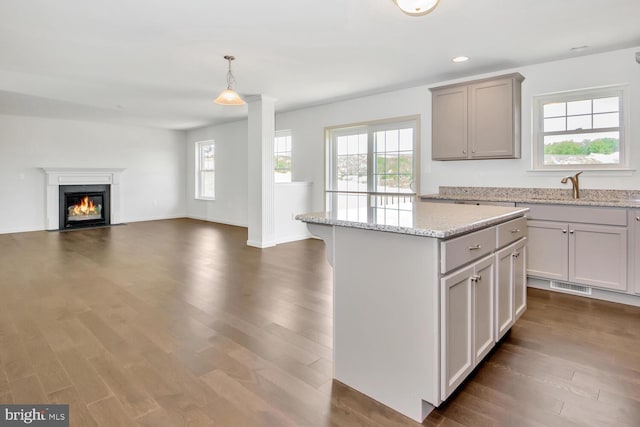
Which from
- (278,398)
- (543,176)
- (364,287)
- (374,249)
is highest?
(543,176)

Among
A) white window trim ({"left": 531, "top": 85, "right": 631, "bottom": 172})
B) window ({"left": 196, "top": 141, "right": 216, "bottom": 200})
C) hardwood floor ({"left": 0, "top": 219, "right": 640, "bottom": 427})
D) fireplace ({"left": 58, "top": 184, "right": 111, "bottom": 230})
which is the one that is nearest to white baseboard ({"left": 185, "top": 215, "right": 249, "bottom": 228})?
window ({"left": 196, "top": 141, "right": 216, "bottom": 200})

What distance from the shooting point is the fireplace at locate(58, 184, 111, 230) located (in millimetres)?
8109

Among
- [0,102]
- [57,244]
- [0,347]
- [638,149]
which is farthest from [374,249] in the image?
[0,102]

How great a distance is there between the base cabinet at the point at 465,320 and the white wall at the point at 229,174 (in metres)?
6.75

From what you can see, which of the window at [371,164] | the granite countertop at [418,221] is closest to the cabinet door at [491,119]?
the window at [371,164]

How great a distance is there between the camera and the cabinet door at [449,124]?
445 cm

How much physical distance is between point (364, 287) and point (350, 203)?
4444 mm

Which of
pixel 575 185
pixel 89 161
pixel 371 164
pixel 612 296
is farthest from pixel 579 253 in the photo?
pixel 89 161

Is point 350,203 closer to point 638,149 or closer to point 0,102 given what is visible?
point 638,149

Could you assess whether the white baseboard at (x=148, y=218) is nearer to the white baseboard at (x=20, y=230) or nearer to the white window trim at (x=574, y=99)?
the white baseboard at (x=20, y=230)

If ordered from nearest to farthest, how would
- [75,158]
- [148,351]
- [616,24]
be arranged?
[148,351], [616,24], [75,158]

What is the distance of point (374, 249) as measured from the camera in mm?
1847

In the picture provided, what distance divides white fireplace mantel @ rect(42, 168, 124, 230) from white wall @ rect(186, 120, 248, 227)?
197 centimetres

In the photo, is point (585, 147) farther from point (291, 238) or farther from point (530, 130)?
point (291, 238)
